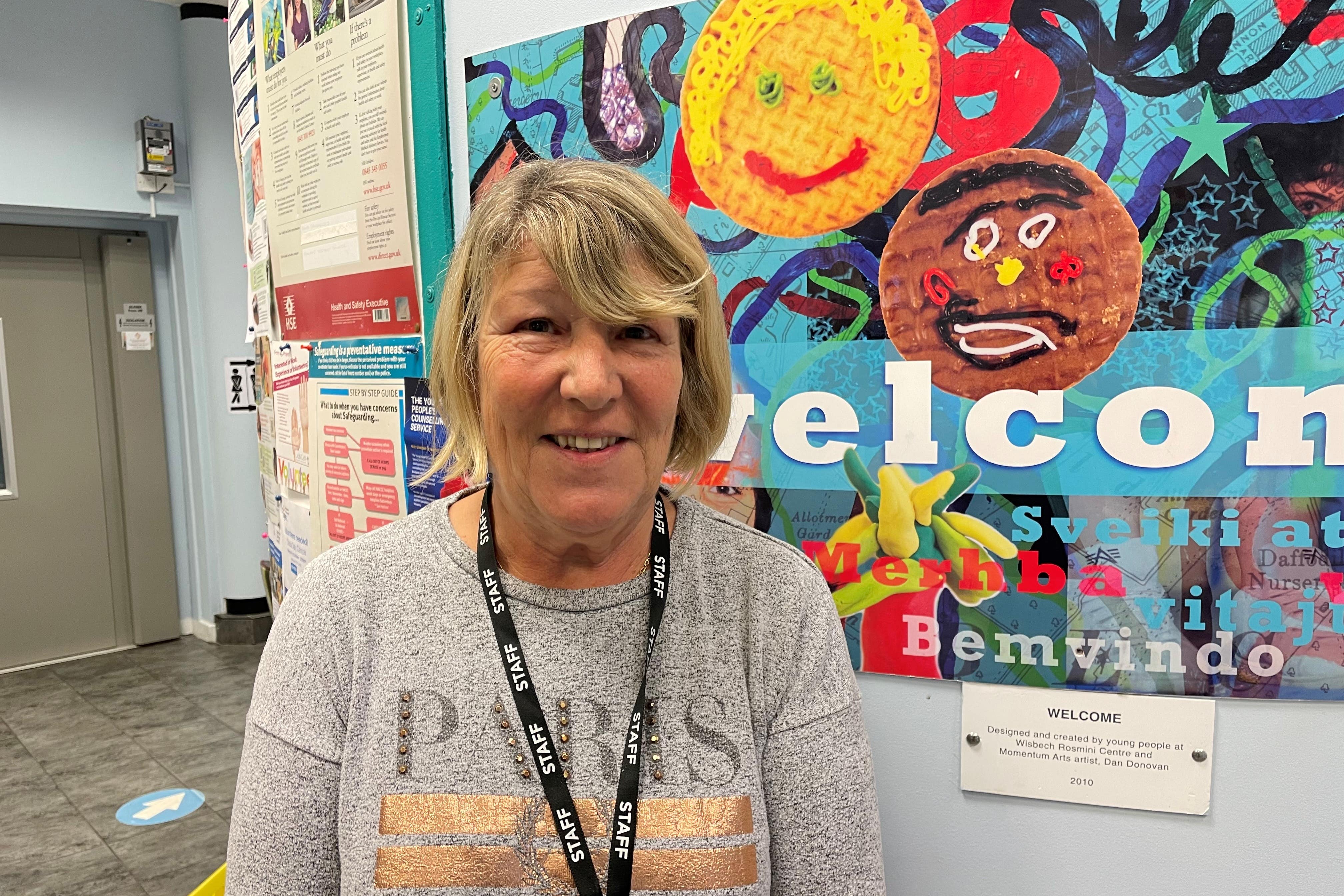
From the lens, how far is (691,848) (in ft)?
2.97

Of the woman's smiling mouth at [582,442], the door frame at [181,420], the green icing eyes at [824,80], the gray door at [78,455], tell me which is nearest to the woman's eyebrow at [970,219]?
the green icing eyes at [824,80]

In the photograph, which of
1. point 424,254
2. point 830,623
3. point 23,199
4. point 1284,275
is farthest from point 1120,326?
point 23,199

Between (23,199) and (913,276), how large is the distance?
15.0 feet

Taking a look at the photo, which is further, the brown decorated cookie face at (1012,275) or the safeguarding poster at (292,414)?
the safeguarding poster at (292,414)

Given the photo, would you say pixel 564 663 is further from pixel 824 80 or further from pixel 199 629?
pixel 199 629

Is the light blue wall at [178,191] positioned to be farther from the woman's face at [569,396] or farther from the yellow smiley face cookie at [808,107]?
the woman's face at [569,396]

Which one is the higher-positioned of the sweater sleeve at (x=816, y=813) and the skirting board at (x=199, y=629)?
the sweater sleeve at (x=816, y=813)

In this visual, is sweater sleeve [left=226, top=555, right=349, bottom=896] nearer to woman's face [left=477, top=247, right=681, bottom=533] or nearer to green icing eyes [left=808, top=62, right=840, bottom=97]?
woman's face [left=477, top=247, right=681, bottom=533]

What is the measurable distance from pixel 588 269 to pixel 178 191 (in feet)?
15.1

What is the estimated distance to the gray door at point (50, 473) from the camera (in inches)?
171

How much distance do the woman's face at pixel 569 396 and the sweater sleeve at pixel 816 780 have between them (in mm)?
269

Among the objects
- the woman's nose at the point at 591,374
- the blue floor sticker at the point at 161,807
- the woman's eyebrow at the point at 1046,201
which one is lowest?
the blue floor sticker at the point at 161,807

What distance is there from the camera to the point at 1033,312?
1.06 metres

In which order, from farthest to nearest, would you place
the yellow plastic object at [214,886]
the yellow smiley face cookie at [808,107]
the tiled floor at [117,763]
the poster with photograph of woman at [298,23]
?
1. the tiled floor at [117,763]
2. the poster with photograph of woman at [298,23]
3. the yellow plastic object at [214,886]
4. the yellow smiley face cookie at [808,107]
